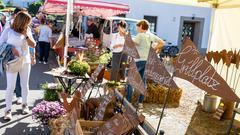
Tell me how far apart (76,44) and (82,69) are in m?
6.35

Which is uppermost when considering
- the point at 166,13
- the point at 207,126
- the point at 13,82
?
the point at 166,13

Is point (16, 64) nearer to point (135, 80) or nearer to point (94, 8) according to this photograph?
point (135, 80)

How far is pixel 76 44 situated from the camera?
1162cm

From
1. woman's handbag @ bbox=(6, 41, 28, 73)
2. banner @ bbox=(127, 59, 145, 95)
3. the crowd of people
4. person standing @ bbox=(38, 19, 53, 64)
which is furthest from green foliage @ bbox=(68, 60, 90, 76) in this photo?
person standing @ bbox=(38, 19, 53, 64)

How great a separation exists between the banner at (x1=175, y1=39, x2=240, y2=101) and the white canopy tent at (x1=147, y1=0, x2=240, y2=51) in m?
4.18

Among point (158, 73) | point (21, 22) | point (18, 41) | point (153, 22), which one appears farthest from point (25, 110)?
point (153, 22)

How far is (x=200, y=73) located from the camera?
214 cm

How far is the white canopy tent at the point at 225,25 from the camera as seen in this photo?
619cm

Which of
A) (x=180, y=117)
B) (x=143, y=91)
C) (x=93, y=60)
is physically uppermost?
(x=143, y=91)

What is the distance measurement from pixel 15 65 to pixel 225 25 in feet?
13.9

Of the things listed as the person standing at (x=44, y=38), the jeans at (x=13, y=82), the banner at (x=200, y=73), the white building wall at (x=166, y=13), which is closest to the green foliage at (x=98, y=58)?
the person standing at (x=44, y=38)

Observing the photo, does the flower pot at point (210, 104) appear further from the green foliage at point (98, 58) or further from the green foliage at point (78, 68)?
the green foliage at point (98, 58)

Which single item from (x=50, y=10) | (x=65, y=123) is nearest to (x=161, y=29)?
(x=50, y=10)

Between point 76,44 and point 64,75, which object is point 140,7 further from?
point 64,75
